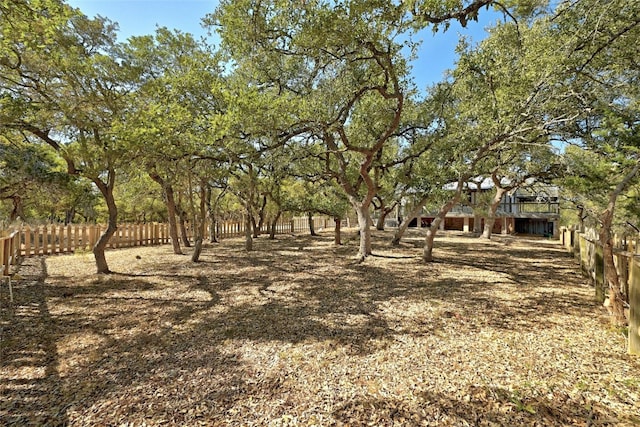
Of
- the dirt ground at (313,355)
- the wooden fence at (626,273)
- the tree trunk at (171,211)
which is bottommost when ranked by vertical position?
the dirt ground at (313,355)

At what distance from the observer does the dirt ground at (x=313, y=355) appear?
2.54m

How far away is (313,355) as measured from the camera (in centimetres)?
352

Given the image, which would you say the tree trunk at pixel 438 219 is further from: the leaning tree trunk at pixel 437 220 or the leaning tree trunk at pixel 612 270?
the leaning tree trunk at pixel 612 270

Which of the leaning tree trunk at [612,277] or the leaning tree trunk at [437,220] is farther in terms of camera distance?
the leaning tree trunk at [437,220]

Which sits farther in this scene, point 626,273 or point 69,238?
point 69,238

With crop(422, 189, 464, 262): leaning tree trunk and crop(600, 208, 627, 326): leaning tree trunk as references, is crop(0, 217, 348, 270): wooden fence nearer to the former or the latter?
crop(422, 189, 464, 262): leaning tree trunk

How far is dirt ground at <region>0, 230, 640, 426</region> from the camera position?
2.54 meters

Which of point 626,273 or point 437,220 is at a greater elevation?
point 437,220

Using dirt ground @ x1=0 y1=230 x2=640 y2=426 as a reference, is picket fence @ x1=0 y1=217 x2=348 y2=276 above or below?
above

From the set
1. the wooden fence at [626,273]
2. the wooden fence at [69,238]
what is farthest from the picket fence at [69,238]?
the wooden fence at [626,273]

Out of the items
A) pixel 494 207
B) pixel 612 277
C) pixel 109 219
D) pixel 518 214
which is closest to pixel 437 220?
pixel 612 277

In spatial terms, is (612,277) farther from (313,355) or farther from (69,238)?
(69,238)

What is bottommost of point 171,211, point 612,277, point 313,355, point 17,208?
point 313,355

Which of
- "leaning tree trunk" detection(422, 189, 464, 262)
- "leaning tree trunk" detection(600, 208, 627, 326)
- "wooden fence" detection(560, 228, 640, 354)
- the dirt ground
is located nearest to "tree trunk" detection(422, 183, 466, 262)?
"leaning tree trunk" detection(422, 189, 464, 262)
